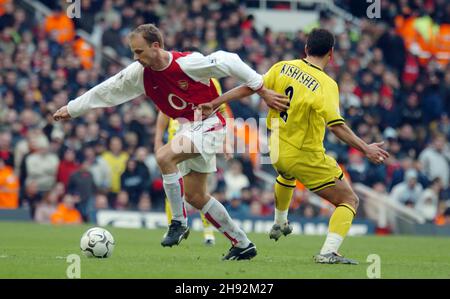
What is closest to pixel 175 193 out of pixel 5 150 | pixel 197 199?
pixel 197 199

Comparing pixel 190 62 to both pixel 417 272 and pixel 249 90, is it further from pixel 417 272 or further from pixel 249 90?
pixel 417 272

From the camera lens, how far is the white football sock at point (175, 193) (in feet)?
36.4

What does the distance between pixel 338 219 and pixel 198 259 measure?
5.43 ft

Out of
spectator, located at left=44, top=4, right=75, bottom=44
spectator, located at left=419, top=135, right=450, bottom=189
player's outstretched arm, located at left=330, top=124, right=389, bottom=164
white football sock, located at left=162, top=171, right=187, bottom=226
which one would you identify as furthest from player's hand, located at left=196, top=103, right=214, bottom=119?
spectator, located at left=44, top=4, right=75, bottom=44

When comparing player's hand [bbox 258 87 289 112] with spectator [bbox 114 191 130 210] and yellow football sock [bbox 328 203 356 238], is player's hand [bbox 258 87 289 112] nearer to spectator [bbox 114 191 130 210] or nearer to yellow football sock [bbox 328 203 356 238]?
yellow football sock [bbox 328 203 356 238]

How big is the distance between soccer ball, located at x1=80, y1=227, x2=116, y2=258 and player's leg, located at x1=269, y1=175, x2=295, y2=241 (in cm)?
203

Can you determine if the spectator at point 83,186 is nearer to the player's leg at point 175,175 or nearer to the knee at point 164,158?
the player's leg at point 175,175

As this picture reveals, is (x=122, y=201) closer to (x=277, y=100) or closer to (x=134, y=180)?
(x=134, y=180)

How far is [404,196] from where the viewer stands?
2303 cm

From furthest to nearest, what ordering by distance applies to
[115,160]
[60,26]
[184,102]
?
[60,26] < [115,160] < [184,102]

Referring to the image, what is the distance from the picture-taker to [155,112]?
24.0 m

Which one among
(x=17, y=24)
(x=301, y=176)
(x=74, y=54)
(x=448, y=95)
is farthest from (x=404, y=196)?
(x=301, y=176)

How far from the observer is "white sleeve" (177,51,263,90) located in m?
10.7

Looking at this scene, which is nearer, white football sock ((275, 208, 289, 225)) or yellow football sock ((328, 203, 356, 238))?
yellow football sock ((328, 203, 356, 238))
